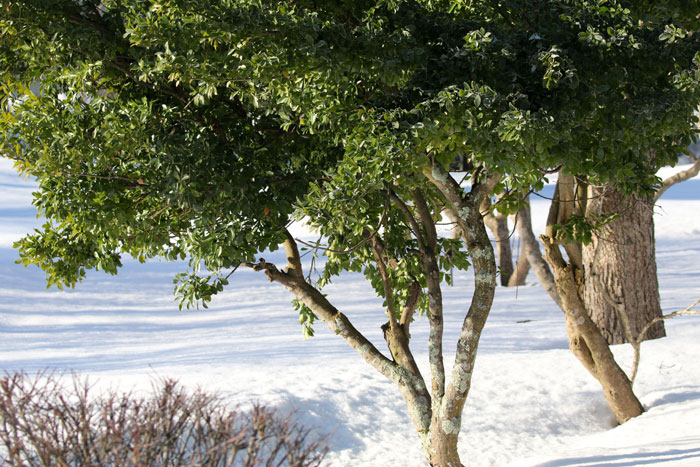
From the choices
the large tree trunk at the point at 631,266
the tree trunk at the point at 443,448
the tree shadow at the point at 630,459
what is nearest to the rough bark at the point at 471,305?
the tree trunk at the point at 443,448

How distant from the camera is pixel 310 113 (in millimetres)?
4414

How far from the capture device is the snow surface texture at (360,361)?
715 centimetres

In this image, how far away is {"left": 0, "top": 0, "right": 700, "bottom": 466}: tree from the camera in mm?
4035

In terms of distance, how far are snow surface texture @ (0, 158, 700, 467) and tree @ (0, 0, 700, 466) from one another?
74.6 inches

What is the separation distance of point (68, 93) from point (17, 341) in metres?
10.7

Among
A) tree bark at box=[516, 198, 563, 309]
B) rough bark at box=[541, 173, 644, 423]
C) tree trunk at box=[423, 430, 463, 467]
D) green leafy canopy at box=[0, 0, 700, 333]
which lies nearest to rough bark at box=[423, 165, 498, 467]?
tree trunk at box=[423, 430, 463, 467]

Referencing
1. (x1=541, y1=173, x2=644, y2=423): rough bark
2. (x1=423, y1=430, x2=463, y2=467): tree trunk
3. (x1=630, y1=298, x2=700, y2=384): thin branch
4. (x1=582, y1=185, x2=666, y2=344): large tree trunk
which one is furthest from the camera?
(x1=582, y1=185, x2=666, y2=344): large tree trunk

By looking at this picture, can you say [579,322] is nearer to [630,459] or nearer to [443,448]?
[630,459]

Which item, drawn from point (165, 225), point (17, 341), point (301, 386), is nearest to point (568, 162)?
point (165, 225)

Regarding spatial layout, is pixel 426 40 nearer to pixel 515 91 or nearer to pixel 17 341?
pixel 515 91

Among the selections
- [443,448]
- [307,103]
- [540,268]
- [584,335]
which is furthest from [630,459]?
[307,103]

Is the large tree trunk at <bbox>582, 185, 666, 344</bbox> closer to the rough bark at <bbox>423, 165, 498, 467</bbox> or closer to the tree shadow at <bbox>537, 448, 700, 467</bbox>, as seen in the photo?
the tree shadow at <bbox>537, 448, 700, 467</bbox>

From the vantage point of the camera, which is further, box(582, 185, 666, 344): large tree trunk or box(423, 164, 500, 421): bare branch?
box(582, 185, 666, 344): large tree trunk

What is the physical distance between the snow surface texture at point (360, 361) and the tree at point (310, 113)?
1.89 metres
